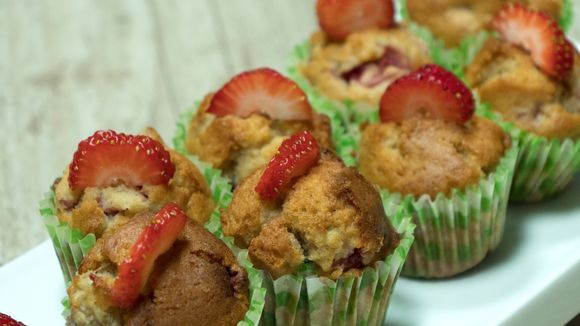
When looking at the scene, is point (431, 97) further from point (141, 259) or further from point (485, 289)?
point (141, 259)

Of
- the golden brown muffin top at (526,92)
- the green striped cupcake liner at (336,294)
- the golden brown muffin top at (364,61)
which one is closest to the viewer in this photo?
the green striped cupcake liner at (336,294)

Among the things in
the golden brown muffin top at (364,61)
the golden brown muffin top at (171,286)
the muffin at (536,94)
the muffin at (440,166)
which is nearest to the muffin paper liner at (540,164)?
the muffin at (536,94)

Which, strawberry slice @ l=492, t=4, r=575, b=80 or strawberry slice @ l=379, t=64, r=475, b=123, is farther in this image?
strawberry slice @ l=492, t=4, r=575, b=80

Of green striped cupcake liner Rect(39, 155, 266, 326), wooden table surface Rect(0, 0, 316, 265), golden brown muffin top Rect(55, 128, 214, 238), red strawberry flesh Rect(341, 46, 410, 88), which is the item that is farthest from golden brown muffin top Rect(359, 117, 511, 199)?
wooden table surface Rect(0, 0, 316, 265)

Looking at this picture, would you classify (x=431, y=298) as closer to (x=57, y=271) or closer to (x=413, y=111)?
(x=413, y=111)

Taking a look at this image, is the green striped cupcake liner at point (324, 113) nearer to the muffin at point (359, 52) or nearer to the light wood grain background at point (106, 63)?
the muffin at point (359, 52)

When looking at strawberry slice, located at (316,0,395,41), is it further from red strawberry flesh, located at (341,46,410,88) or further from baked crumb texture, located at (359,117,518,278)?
baked crumb texture, located at (359,117,518,278)
